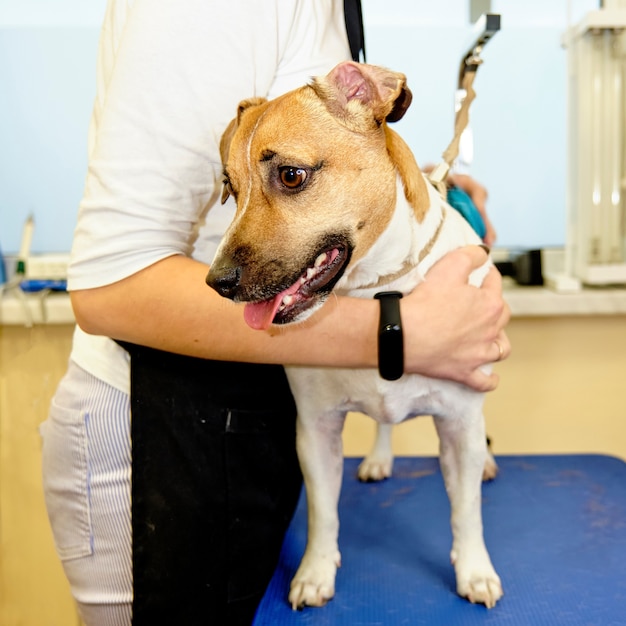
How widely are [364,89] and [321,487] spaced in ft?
1.82

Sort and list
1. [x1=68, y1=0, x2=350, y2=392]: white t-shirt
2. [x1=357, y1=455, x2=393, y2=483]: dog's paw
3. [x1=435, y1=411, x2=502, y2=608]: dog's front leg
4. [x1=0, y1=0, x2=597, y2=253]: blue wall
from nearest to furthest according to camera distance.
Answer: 1. [x1=68, y1=0, x2=350, y2=392]: white t-shirt
2. [x1=435, y1=411, x2=502, y2=608]: dog's front leg
3. [x1=357, y1=455, x2=393, y2=483]: dog's paw
4. [x1=0, y1=0, x2=597, y2=253]: blue wall

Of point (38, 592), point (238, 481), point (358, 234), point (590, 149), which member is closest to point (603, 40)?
point (590, 149)

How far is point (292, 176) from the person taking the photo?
0.81 metres

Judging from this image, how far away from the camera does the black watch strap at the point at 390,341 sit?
841 millimetres

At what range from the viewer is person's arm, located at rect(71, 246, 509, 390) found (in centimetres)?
81

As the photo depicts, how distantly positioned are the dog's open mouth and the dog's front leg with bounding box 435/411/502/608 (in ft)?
1.04

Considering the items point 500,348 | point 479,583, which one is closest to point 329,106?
point 500,348

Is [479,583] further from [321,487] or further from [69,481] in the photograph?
[69,481]

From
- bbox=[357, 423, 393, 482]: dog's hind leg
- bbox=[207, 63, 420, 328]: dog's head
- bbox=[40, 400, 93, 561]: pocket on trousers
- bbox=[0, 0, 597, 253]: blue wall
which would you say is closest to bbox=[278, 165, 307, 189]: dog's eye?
bbox=[207, 63, 420, 328]: dog's head

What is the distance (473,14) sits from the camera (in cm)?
193

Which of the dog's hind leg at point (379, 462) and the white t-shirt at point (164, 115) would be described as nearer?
the white t-shirt at point (164, 115)

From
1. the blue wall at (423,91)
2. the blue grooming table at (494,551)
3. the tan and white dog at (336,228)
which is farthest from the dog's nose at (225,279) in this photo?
the blue wall at (423,91)

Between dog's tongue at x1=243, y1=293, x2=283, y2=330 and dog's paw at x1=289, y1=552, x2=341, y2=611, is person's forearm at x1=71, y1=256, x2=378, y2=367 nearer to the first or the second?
dog's tongue at x1=243, y1=293, x2=283, y2=330

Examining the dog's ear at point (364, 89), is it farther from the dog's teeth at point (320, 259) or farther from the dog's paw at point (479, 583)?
the dog's paw at point (479, 583)
